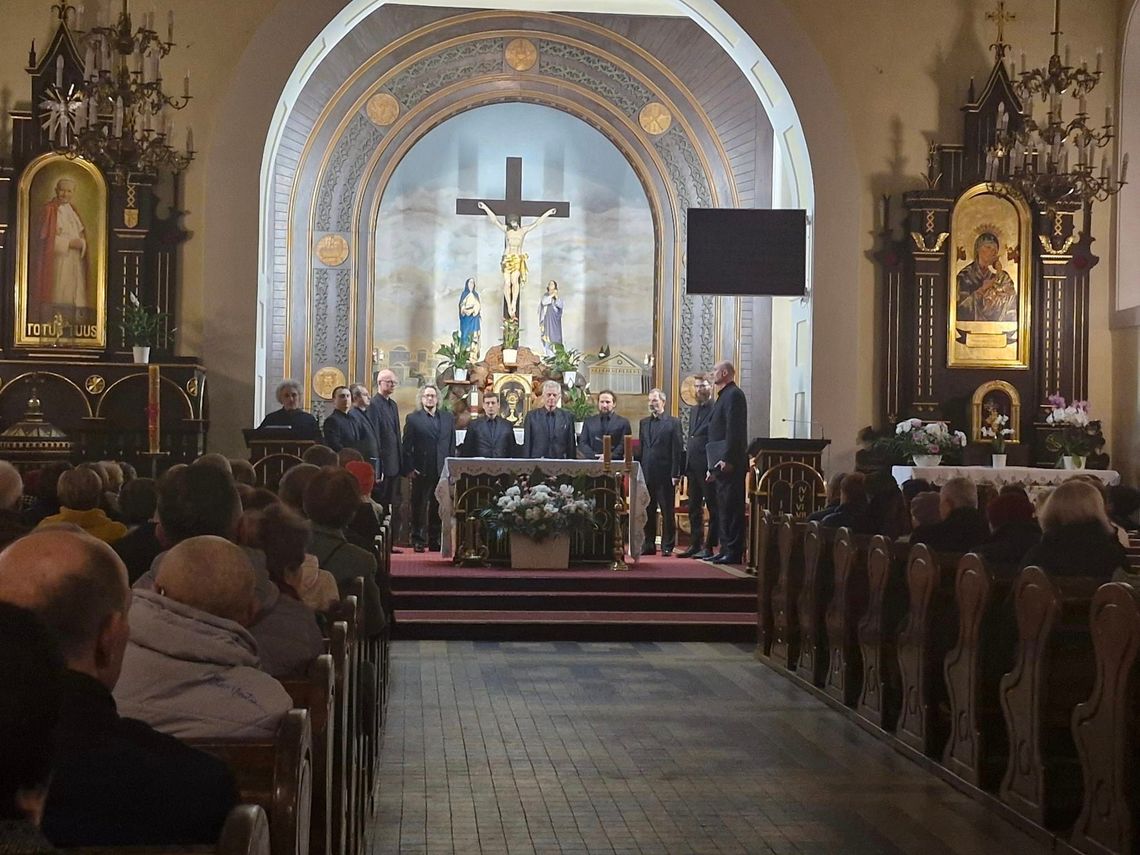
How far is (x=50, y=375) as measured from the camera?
452 inches

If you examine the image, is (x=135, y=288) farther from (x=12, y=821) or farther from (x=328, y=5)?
(x=12, y=821)

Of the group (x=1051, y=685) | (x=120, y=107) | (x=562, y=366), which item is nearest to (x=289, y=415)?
(x=120, y=107)

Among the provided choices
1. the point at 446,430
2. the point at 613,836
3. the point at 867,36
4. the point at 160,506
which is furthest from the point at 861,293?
the point at 160,506

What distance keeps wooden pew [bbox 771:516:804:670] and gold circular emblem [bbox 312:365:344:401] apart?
944cm

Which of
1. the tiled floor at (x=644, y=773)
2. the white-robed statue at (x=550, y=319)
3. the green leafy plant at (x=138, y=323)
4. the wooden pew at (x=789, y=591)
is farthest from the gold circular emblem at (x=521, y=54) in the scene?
the tiled floor at (x=644, y=773)

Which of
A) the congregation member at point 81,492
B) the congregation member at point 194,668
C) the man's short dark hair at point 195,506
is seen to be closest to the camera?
the congregation member at point 194,668

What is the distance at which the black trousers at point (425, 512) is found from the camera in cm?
1291

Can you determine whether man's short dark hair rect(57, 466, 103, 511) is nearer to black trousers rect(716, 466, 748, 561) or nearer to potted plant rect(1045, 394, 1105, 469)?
black trousers rect(716, 466, 748, 561)

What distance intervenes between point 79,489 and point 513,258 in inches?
473

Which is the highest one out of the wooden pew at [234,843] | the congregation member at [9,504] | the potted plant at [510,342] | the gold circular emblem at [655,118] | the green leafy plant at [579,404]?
the gold circular emblem at [655,118]

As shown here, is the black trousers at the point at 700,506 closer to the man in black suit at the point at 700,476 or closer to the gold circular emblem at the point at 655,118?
the man in black suit at the point at 700,476

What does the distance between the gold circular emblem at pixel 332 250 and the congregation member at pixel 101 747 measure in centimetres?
1532

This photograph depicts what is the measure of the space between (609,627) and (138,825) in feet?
24.5

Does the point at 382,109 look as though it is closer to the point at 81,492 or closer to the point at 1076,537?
the point at 81,492
